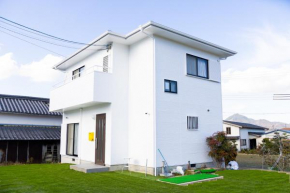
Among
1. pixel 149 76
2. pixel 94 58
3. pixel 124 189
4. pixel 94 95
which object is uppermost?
pixel 94 58

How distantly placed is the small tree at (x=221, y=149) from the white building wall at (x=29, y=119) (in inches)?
490

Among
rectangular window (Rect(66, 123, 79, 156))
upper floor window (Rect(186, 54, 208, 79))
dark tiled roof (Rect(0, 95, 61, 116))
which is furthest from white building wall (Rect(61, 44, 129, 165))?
dark tiled roof (Rect(0, 95, 61, 116))

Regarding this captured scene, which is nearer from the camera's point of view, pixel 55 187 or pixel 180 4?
pixel 55 187

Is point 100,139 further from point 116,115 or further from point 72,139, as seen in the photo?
point 72,139

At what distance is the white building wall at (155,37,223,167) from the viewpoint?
9281 mm

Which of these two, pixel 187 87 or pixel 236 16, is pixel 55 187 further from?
pixel 236 16

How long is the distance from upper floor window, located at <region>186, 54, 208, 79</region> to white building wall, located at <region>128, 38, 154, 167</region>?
7.11 feet

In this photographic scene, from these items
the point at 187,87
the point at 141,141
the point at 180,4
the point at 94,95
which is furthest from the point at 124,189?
the point at 180,4

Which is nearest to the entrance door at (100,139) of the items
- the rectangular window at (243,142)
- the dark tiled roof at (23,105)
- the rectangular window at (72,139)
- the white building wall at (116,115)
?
the white building wall at (116,115)

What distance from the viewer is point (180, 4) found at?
34.9 feet

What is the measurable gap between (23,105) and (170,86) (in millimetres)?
12837

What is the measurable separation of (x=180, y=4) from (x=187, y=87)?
366cm

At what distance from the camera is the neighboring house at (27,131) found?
15.1 meters

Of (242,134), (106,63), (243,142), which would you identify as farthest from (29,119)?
(243,142)
